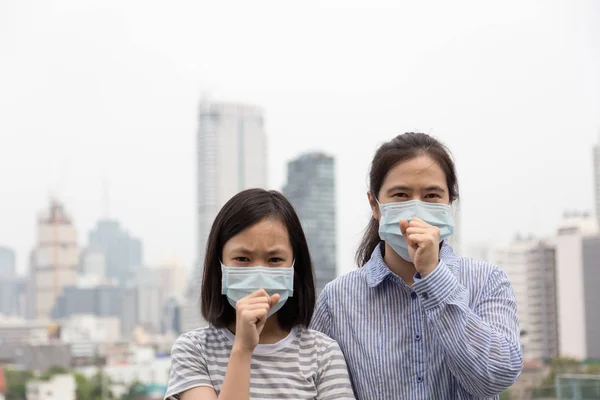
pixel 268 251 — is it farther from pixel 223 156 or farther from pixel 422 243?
pixel 223 156

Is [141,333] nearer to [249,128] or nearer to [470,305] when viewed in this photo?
[249,128]

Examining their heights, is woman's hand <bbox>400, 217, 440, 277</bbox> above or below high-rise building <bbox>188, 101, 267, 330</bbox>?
below

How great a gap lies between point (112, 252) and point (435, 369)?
11045cm

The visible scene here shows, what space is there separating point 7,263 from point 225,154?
155 feet

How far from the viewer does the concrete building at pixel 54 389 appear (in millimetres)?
38281

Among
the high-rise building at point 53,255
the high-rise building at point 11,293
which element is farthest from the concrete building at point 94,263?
the high-rise building at point 53,255

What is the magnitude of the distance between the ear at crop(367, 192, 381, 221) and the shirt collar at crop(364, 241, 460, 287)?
0.28 feet

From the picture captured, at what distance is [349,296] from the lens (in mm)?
1723

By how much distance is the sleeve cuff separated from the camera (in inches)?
59.8

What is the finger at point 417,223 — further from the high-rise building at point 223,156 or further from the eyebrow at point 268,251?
the high-rise building at point 223,156

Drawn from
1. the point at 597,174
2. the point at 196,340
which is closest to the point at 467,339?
the point at 196,340

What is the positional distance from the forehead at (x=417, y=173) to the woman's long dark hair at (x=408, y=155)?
10mm

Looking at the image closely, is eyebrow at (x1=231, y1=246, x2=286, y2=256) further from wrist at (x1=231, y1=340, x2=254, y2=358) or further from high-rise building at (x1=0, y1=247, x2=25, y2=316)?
high-rise building at (x1=0, y1=247, x2=25, y2=316)

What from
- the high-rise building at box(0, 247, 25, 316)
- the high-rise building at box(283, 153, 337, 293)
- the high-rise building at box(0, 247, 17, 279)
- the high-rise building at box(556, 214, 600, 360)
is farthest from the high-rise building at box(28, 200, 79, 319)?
the high-rise building at box(556, 214, 600, 360)
